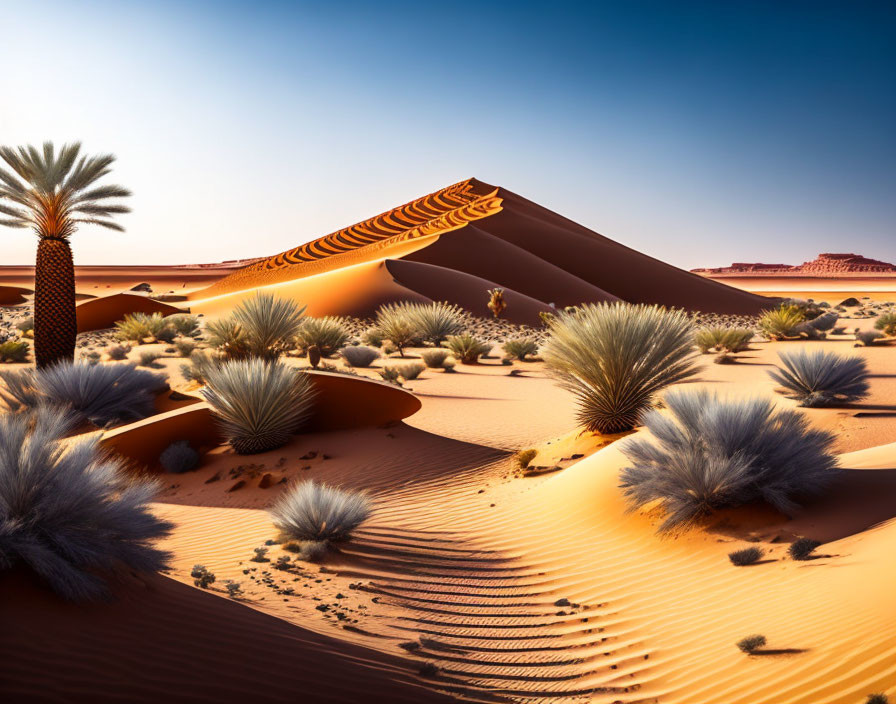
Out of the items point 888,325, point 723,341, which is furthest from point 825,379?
point 888,325

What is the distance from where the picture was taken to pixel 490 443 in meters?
12.0

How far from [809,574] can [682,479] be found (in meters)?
1.73

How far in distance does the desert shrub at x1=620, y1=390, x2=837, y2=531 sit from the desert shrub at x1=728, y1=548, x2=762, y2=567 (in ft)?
2.36

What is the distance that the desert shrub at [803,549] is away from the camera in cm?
541

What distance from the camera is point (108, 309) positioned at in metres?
31.0

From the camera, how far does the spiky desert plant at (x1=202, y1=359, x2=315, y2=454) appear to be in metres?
11.1

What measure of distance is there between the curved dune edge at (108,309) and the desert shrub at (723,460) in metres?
28.6

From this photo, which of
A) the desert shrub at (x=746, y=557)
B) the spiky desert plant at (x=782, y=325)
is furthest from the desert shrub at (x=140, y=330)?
the desert shrub at (x=746, y=557)

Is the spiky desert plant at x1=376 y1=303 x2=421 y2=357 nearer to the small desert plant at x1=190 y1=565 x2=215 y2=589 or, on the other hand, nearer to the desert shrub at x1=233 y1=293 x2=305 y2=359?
the desert shrub at x1=233 y1=293 x2=305 y2=359

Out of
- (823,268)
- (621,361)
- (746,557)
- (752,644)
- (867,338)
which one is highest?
(823,268)

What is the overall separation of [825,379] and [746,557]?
7686 mm

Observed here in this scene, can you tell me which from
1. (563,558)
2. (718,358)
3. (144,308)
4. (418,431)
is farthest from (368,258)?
(563,558)

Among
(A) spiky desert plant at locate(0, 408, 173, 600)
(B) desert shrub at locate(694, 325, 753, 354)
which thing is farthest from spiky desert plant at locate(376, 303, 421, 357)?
(A) spiky desert plant at locate(0, 408, 173, 600)

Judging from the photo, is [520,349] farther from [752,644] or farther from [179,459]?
[752,644]
